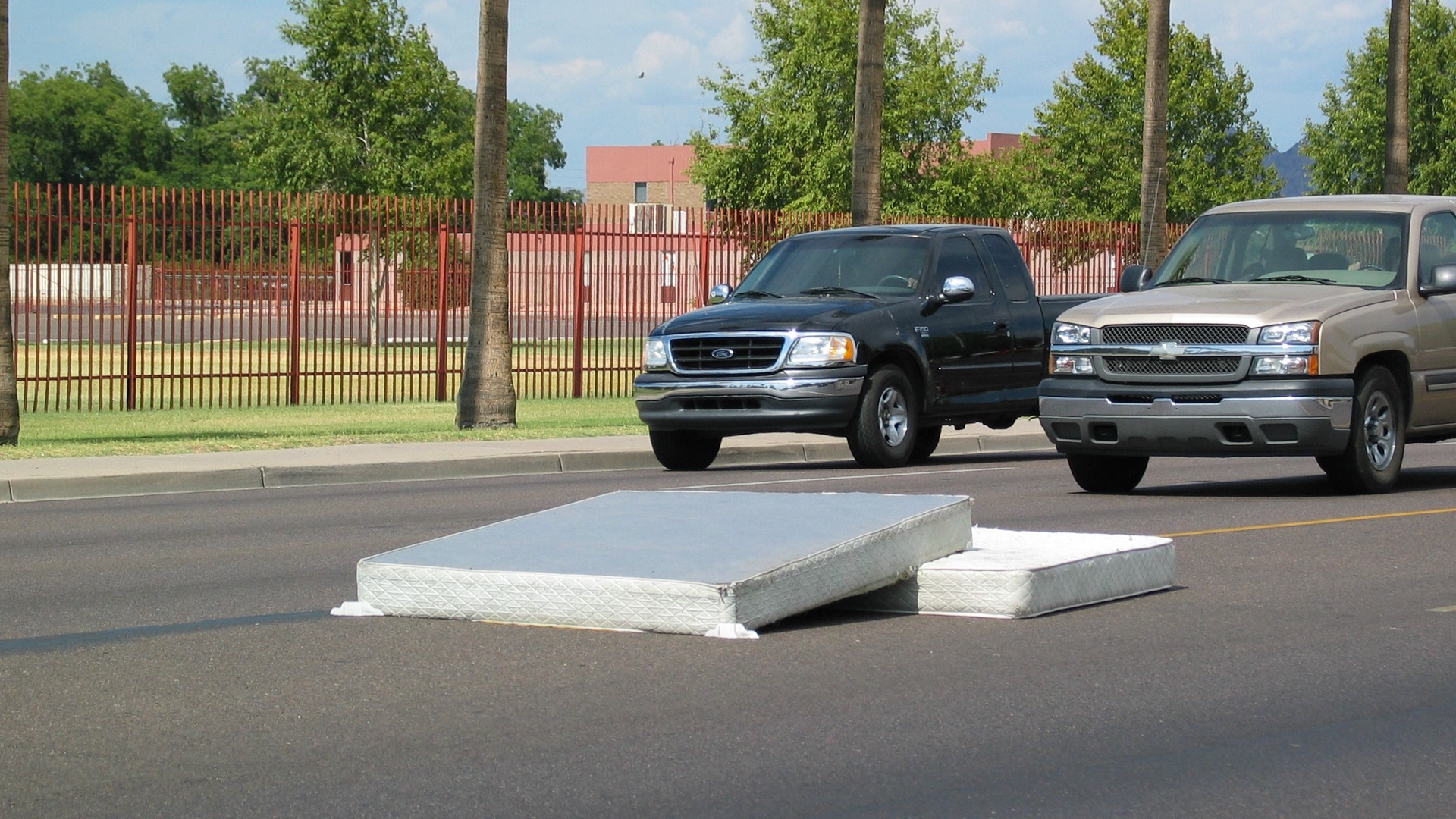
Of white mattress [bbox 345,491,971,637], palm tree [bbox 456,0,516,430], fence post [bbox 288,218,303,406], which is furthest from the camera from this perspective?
fence post [bbox 288,218,303,406]

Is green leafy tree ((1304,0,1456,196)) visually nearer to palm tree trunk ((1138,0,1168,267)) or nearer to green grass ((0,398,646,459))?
palm tree trunk ((1138,0,1168,267))

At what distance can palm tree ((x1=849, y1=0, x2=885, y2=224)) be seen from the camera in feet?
80.0

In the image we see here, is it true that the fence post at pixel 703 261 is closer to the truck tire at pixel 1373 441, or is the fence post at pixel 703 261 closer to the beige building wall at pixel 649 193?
the truck tire at pixel 1373 441

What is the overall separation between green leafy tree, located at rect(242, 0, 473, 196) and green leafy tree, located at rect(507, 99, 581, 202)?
108742 millimetres

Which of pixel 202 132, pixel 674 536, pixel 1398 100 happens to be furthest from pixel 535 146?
pixel 674 536

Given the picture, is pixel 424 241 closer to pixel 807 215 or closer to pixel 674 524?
pixel 807 215

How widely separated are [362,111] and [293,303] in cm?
1836

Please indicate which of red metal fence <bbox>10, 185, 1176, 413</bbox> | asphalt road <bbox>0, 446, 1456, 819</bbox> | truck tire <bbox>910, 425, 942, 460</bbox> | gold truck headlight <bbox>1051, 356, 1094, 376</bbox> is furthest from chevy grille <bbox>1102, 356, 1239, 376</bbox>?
red metal fence <bbox>10, 185, 1176, 413</bbox>

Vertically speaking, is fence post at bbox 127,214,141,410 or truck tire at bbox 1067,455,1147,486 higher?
fence post at bbox 127,214,141,410

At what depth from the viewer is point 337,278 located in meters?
25.9

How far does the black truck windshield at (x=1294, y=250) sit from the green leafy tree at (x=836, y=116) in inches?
1544

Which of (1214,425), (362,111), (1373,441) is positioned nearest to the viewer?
(1214,425)

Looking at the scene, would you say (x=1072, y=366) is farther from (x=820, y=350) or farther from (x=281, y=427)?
(x=281, y=427)

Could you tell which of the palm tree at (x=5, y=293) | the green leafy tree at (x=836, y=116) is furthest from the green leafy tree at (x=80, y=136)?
the palm tree at (x=5, y=293)
